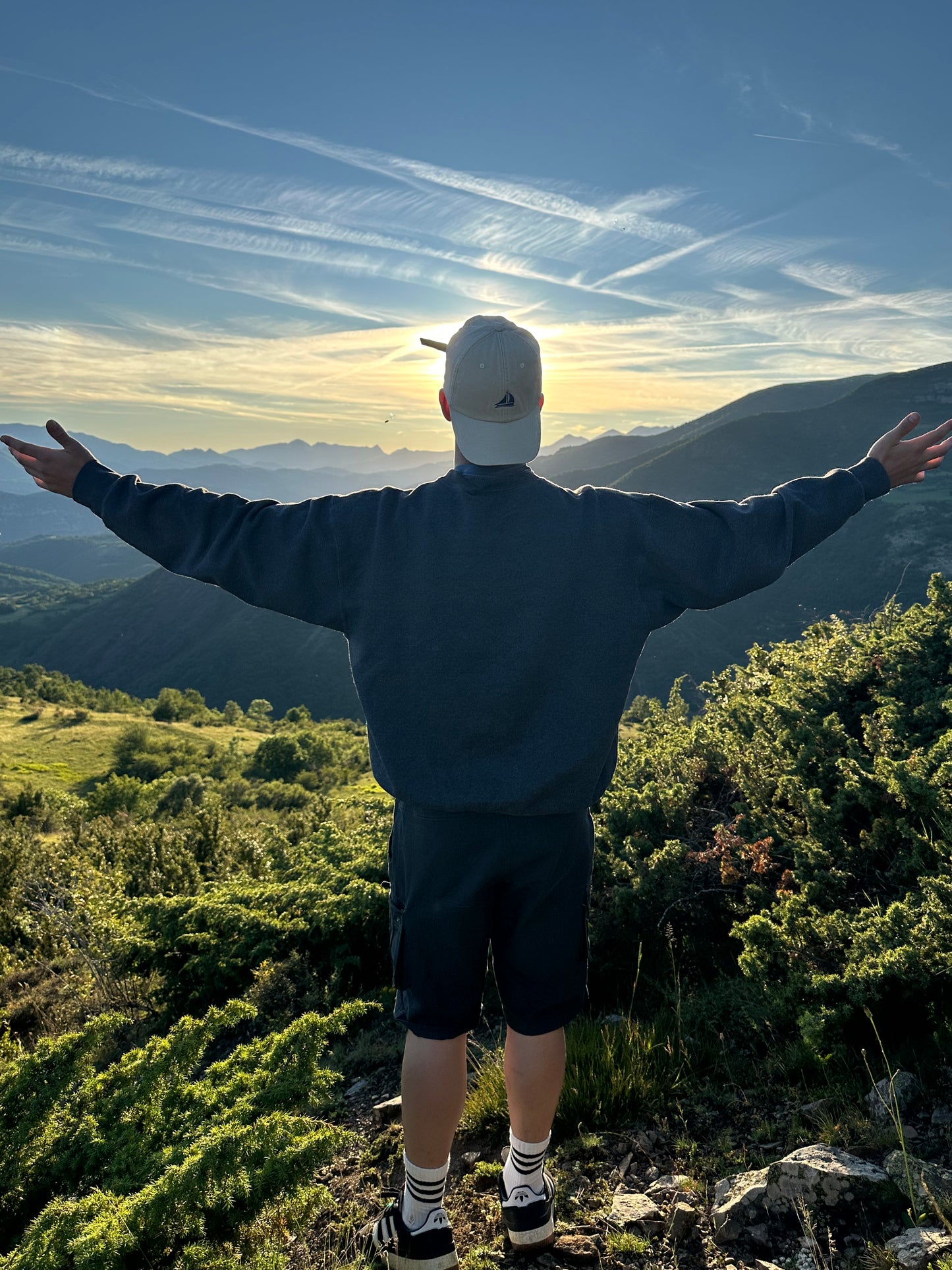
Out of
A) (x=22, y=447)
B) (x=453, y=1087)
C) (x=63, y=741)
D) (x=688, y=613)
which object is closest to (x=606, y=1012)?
(x=453, y=1087)

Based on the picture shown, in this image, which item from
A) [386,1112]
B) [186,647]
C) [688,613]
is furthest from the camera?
[186,647]

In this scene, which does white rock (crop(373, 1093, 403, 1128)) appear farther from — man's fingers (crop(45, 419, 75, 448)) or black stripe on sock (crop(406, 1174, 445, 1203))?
man's fingers (crop(45, 419, 75, 448))

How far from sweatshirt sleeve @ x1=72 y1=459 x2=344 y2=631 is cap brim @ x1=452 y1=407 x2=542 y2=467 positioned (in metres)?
0.38

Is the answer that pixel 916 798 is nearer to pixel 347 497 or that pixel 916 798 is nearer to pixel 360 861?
pixel 347 497

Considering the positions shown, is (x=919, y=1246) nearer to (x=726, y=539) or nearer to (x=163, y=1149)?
(x=726, y=539)

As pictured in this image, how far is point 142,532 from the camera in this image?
2000mm

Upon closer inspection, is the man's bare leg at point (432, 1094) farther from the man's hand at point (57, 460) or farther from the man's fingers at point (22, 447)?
the man's fingers at point (22, 447)

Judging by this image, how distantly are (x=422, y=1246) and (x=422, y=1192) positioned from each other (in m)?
0.16

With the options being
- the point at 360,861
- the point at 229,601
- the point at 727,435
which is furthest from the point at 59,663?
the point at 360,861

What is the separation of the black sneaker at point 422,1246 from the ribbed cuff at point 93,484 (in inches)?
87.6

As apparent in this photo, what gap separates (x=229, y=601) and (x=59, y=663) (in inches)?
1468

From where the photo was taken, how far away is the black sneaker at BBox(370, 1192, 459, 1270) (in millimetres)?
2107

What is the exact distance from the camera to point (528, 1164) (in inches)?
86.8

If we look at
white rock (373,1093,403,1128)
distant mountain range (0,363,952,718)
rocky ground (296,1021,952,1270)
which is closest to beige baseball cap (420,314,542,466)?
rocky ground (296,1021,952,1270)
